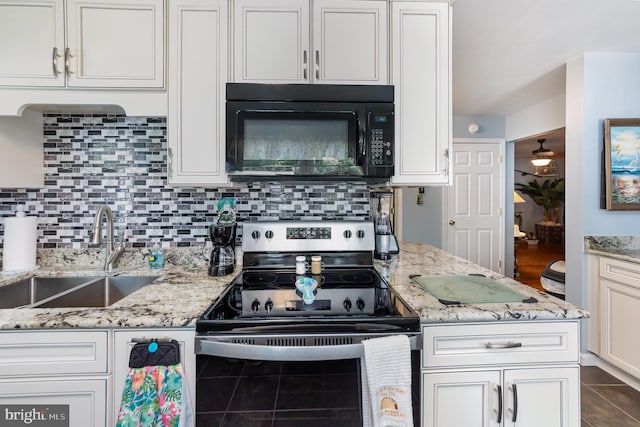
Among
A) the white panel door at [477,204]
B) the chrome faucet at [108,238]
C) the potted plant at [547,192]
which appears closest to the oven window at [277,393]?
the chrome faucet at [108,238]

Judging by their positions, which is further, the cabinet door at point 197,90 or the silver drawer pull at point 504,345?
the cabinet door at point 197,90

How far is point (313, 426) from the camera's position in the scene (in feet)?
3.09

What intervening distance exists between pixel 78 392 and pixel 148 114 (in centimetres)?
113

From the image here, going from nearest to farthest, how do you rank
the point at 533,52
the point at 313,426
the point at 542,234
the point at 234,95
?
1. the point at 313,426
2. the point at 234,95
3. the point at 533,52
4. the point at 542,234

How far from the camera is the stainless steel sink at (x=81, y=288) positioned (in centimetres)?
144

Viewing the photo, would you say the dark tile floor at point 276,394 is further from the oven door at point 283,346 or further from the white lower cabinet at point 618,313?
the white lower cabinet at point 618,313

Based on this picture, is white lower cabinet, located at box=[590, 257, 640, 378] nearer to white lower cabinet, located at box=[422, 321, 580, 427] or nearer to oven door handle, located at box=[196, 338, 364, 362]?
white lower cabinet, located at box=[422, 321, 580, 427]

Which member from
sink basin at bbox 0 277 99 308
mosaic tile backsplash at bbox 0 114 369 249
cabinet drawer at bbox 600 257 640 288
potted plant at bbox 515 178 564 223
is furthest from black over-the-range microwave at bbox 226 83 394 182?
potted plant at bbox 515 178 564 223

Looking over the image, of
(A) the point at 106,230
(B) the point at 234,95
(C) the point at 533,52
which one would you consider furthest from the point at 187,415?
(C) the point at 533,52

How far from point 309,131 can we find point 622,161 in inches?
101

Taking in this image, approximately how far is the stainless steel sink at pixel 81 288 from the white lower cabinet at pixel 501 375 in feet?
4.33

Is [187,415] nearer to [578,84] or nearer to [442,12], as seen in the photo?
[442,12]

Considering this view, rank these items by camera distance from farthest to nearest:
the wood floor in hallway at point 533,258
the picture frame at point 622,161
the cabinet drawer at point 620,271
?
the wood floor in hallway at point 533,258 < the picture frame at point 622,161 < the cabinet drawer at point 620,271

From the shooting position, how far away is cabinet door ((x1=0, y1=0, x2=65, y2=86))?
1386 mm
